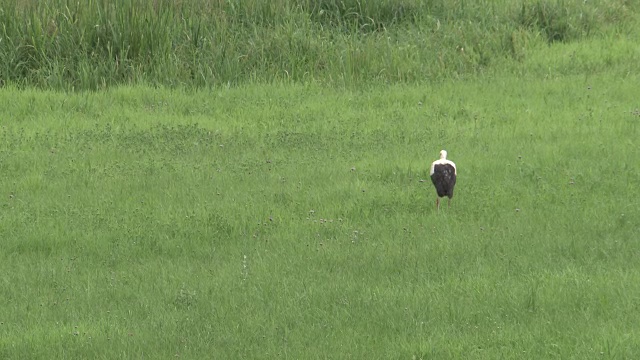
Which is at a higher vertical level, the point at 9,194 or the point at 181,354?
the point at 181,354

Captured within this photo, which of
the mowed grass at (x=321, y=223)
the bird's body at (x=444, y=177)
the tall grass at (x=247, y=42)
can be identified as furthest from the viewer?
the tall grass at (x=247, y=42)

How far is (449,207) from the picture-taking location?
31.3 feet

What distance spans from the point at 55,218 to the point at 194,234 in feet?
4.80

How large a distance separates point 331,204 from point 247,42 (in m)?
6.15

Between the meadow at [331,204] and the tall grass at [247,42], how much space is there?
2.4 inches

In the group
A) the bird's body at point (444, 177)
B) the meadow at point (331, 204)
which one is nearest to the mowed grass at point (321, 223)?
the meadow at point (331, 204)

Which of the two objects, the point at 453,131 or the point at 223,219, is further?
the point at 453,131

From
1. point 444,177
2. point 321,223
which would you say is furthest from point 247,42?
point 444,177

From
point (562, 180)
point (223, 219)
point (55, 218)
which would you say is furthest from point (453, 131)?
point (55, 218)

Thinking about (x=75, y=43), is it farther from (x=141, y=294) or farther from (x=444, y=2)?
(x=141, y=294)

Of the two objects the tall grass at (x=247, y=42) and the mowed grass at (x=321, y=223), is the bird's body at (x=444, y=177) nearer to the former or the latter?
the mowed grass at (x=321, y=223)

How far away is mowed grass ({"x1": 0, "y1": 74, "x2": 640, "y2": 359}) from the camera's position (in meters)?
6.94

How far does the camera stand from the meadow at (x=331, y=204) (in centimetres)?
699

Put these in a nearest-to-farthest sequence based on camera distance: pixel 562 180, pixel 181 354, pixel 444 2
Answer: pixel 181 354 → pixel 562 180 → pixel 444 2
